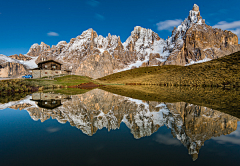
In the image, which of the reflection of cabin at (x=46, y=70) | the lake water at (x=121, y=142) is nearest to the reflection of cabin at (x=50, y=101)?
the lake water at (x=121, y=142)

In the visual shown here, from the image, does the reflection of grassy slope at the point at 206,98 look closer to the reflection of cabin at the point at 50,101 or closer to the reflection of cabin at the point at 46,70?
the reflection of cabin at the point at 50,101

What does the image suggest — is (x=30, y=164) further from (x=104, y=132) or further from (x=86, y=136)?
(x=104, y=132)

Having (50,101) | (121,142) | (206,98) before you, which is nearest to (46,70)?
(50,101)

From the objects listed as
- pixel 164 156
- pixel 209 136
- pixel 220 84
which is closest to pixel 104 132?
pixel 164 156

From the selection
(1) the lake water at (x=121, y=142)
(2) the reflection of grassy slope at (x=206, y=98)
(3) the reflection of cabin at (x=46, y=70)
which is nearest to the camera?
(1) the lake water at (x=121, y=142)

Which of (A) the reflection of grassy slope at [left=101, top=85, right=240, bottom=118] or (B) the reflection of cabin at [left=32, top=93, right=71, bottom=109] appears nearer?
(A) the reflection of grassy slope at [left=101, top=85, right=240, bottom=118]

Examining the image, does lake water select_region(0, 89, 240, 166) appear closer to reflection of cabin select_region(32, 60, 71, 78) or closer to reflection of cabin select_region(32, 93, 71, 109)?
reflection of cabin select_region(32, 93, 71, 109)

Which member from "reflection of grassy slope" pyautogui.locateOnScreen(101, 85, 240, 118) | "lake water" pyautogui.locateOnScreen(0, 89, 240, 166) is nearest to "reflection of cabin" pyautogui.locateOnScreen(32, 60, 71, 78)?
"reflection of grassy slope" pyautogui.locateOnScreen(101, 85, 240, 118)

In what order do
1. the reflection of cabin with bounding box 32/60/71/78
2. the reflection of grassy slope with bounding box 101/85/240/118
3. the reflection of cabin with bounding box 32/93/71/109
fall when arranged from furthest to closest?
the reflection of cabin with bounding box 32/60/71/78 < the reflection of cabin with bounding box 32/93/71/109 < the reflection of grassy slope with bounding box 101/85/240/118

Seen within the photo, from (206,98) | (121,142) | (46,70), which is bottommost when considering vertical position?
(121,142)

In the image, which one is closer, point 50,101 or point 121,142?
point 121,142

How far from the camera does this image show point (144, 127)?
7.02 metres

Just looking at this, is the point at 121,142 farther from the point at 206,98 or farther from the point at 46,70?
the point at 46,70

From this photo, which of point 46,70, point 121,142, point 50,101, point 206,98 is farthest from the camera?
point 46,70
